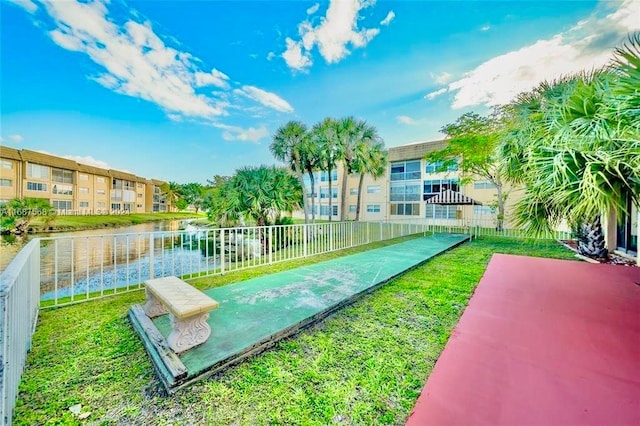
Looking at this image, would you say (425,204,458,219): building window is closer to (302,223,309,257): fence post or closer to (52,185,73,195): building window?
(302,223,309,257): fence post

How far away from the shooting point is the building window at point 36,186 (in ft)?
90.5

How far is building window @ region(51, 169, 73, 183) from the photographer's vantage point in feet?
102

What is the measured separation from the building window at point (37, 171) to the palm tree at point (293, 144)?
34595 mm

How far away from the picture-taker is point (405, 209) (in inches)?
1017

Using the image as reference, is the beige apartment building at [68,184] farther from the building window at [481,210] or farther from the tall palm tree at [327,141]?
the building window at [481,210]

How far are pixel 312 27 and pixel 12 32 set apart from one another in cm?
1338

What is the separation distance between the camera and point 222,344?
2336mm

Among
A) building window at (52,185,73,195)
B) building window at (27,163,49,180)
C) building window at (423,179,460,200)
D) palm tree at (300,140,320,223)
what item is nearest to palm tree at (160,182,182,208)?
building window at (52,185,73,195)

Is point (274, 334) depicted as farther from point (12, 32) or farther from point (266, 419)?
point (12, 32)

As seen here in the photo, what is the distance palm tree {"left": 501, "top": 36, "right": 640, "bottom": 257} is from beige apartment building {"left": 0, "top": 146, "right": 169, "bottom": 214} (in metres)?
39.7

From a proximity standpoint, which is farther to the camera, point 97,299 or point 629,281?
point 629,281

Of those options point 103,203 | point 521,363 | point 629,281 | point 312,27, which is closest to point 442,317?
point 521,363

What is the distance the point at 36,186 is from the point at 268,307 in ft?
140

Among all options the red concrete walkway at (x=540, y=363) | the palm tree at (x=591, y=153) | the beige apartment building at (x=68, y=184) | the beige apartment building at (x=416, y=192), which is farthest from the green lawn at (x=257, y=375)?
the beige apartment building at (x=68, y=184)
